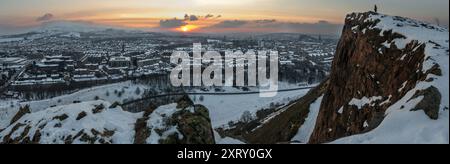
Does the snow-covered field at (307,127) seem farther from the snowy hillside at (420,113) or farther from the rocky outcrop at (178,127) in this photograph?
the rocky outcrop at (178,127)

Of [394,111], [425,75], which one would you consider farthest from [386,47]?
[394,111]

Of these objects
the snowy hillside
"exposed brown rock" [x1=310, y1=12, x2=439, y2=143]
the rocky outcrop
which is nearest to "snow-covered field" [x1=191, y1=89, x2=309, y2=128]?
"exposed brown rock" [x1=310, y1=12, x2=439, y2=143]

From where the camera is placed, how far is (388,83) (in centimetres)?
2588

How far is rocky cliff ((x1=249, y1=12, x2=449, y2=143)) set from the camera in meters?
16.9

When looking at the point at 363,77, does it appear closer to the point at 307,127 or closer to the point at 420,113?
the point at 420,113

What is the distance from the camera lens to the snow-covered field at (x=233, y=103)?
400ft

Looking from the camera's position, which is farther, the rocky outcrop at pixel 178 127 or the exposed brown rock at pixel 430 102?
the rocky outcrop at pixel 178 127

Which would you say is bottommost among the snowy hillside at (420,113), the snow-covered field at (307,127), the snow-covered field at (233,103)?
the snow-covered field at (233,103)

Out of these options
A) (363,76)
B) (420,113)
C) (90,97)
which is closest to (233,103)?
(90,97)

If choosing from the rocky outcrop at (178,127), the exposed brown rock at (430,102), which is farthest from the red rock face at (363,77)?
the rocky outcrop at (178,127)

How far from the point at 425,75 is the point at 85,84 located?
157m
